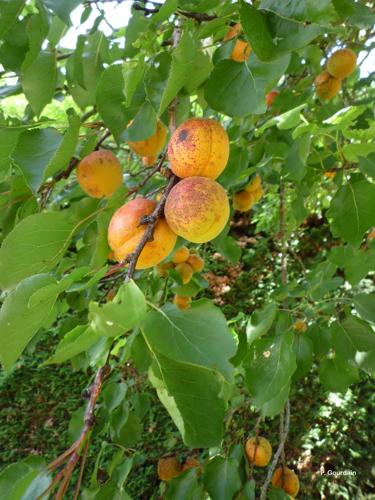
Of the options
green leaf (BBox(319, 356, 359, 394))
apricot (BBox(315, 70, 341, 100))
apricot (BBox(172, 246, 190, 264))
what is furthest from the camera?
apricot (BBox(315, 70, 341, 100))

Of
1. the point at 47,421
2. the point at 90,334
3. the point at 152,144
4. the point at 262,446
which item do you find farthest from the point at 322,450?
the point at 90,334

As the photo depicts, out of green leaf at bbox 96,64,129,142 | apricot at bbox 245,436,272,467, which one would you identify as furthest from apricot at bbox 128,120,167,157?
apricot at bbox 245,436,272,467

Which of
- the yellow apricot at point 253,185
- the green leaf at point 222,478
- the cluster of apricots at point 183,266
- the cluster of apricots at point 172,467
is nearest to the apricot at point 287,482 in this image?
the cluster of apricots at point 172,467

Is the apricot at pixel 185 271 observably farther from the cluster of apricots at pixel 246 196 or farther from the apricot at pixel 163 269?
the cluster of apricots at pixel 246 196

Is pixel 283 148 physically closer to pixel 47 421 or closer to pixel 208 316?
pixel 208 316

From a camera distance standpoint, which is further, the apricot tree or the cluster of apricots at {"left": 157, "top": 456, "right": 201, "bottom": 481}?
the cluster of apricots at {"left": 157, "top": 456, "right": 201, "bottom": 481}

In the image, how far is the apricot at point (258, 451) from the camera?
1800 millimetres

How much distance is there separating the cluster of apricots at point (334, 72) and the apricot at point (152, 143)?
3.24ft

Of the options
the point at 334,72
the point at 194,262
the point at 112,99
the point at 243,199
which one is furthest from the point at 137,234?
the point at 334,72

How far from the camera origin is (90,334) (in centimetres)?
52

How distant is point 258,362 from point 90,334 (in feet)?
2.00

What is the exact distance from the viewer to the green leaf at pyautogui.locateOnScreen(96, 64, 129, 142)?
2.57ft

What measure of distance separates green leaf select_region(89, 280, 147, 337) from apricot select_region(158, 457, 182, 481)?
1.60 m

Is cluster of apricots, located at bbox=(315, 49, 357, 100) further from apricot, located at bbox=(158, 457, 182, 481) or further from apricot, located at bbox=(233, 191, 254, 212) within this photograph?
apricot, located at bbox=(158, 457, 182, 481)
